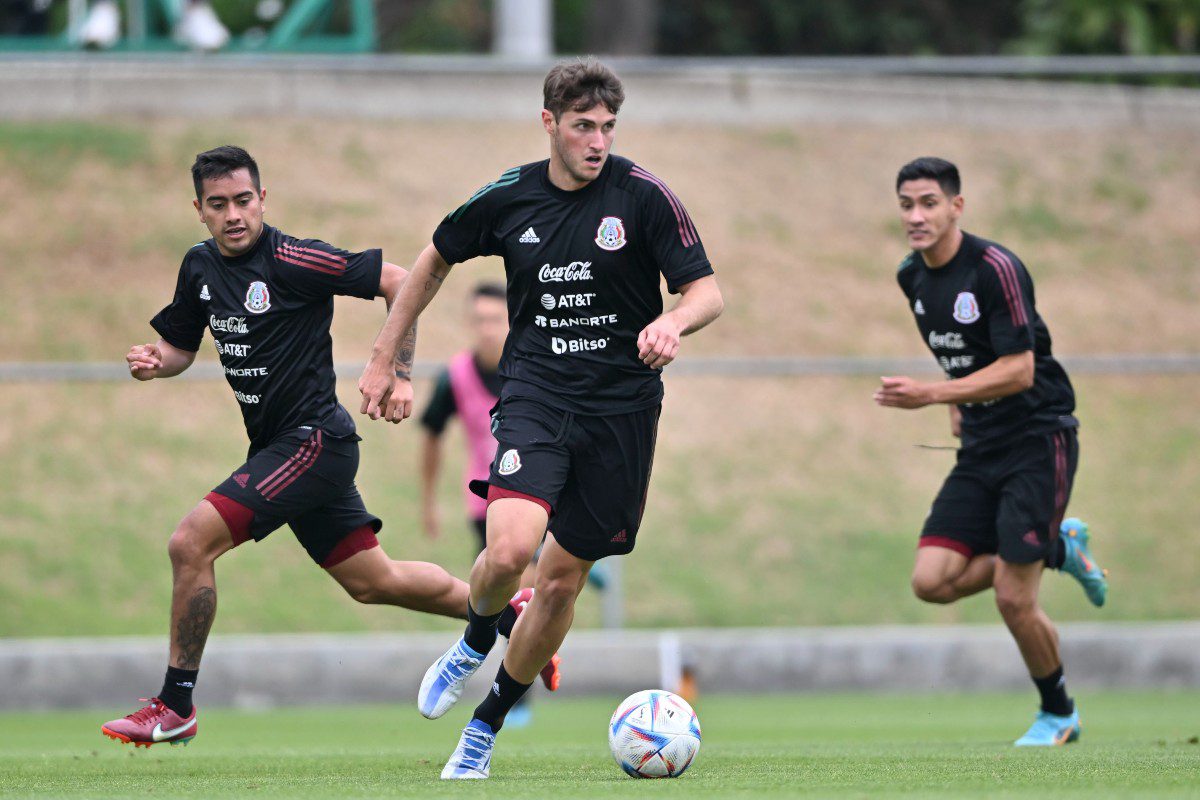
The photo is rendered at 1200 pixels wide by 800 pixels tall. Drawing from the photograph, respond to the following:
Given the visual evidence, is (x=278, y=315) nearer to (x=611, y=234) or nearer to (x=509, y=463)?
(x=509, y=463)

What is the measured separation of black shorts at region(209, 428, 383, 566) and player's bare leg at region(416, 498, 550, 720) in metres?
0.97

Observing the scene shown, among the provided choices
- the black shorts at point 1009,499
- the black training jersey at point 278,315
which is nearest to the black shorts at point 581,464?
the black training jersey at point 278,315

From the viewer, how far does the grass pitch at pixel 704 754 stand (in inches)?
237

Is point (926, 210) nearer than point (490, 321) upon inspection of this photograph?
Yes

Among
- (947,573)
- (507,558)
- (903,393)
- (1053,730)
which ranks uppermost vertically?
(903,393)

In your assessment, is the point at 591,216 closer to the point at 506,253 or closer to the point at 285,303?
the point at 506,253

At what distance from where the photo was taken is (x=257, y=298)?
24.0 ft

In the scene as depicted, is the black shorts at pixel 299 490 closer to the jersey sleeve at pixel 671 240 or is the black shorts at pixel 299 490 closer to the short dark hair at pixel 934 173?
the jersey sleeve at pixel 671 240

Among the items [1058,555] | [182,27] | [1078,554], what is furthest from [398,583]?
[182,27]

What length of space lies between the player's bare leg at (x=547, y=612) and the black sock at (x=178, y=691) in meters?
1.42

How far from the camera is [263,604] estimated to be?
1332 cm

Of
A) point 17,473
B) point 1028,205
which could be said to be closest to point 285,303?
point 17,473

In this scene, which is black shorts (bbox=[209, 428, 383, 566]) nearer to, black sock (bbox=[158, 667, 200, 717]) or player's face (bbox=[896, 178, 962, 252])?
black sock (bbox=[158, 667, 200, 717])

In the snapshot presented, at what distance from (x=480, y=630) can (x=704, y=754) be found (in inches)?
64.3
